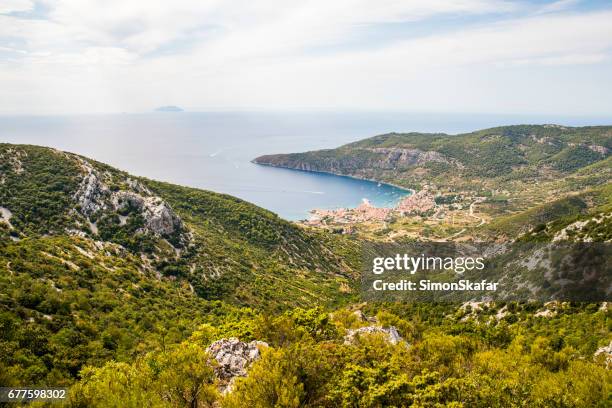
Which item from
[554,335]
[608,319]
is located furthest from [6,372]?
[608,319]

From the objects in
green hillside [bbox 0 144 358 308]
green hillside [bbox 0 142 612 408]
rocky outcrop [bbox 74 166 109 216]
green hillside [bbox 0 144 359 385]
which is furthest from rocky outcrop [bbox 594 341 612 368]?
rocky outcrop [bbox 74 166 109 216]

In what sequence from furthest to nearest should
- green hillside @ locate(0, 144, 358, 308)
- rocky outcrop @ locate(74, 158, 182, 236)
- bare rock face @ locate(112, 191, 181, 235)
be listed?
bare rock face @ locate(112, 191, 181, 235)
rocky outcrop @ locate(74, 158, 182, 236)
green hillside @ locate(0, 144, 358, 308)

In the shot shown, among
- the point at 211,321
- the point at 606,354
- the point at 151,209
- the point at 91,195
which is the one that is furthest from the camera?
the point at 151,209

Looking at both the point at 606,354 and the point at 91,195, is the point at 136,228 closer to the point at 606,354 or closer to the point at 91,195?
the point at 91,195

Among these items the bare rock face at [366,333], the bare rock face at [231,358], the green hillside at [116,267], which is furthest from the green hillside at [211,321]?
the bare rock face at [231,358]

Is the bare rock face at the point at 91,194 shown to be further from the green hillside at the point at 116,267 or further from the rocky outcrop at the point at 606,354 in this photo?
the rocky outcrop at the point at 606,354

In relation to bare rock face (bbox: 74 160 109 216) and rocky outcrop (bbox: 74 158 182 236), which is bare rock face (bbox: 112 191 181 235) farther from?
bare rock face (bbox: 74 160 109 216)

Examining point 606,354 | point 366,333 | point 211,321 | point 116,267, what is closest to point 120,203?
point 116,267

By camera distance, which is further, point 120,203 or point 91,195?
point 120,203

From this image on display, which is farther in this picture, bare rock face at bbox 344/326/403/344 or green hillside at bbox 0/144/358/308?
green hillside at bbox 0/144/358/308
